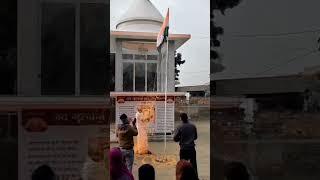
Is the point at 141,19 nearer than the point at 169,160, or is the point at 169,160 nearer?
the point at 169,160

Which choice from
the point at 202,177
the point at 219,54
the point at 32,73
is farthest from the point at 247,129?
the point at 202,177

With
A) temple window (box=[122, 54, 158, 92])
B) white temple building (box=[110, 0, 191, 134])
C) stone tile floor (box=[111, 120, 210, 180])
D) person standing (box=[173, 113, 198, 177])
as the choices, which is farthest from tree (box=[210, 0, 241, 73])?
temple window (box=[122, 54, 158, 92])

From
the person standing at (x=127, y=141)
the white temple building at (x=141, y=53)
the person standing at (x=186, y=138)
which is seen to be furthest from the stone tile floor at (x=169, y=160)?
the white temple building at (x=141, y=53)

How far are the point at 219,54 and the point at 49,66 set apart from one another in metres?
1.59

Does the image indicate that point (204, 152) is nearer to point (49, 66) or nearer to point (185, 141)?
point (185, 141)

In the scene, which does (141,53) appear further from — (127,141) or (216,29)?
(216,29)

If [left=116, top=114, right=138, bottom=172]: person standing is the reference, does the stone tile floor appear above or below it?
below

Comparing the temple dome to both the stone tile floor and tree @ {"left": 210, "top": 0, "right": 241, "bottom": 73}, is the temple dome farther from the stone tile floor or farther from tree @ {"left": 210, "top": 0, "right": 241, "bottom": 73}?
tree @ {"left": 210, "top": 0, "right": 241, "bottom": 73}

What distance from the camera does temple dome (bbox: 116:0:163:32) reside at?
21266 mm

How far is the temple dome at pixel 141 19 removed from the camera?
2127 cm

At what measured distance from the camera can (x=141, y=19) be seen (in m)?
21.7

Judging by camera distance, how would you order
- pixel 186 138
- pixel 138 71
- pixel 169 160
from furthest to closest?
pixel 138 71, pixel 169 160, pixel 186 138

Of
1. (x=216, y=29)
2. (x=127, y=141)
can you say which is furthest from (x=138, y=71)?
(x=216, y=29)

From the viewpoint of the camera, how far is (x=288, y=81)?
4352 mm
